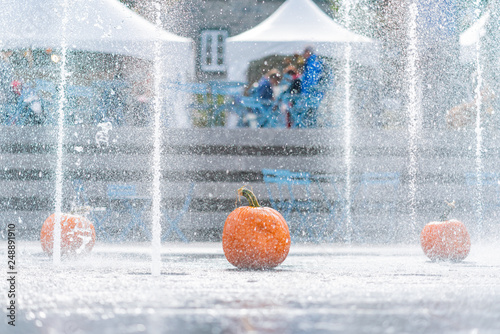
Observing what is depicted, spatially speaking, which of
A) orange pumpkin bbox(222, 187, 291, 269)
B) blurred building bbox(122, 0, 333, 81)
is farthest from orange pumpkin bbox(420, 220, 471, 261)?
blurred building bbox(122, 0, 333, 81)

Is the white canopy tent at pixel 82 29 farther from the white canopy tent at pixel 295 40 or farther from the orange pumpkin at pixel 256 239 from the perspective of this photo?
the orange pumpkin at pixel 256 239

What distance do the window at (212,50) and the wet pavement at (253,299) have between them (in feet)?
28.8

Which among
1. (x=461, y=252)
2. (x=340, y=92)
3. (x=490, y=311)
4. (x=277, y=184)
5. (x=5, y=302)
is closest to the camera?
(x=490, y=311)

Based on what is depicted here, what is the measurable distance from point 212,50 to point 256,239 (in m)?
9.10

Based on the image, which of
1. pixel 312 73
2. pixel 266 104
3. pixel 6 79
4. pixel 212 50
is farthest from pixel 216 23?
pixel 6 79

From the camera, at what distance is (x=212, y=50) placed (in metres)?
12.5

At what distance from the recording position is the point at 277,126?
859cm

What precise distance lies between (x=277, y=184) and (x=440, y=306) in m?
5.44

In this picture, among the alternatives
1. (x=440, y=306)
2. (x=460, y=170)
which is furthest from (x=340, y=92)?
(x=440, y=306)

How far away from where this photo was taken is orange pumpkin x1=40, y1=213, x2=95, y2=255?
464 centimetres

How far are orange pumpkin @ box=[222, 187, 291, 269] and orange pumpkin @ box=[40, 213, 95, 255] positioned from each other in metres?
1.28

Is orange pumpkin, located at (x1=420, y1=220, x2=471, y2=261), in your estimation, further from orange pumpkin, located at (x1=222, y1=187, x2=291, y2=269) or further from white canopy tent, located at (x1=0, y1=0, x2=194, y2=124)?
white canopy tent, located at (x1=0, y1=0, x2=194, y2=124)

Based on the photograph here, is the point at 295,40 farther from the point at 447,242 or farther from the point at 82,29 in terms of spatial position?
the point at 447,242

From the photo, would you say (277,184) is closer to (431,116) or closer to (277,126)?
(277,126)
